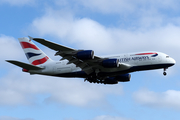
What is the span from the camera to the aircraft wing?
39438 millimetres

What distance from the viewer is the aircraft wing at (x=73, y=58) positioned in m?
39.4

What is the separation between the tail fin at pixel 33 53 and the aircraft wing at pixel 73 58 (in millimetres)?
7229

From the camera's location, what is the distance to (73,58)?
4262 centimetres

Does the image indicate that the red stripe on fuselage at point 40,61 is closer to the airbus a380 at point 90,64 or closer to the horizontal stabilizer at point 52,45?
the airbus a380 at point 90,64

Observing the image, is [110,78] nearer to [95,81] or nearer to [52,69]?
[95,81]

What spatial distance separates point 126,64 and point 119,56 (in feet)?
5.91

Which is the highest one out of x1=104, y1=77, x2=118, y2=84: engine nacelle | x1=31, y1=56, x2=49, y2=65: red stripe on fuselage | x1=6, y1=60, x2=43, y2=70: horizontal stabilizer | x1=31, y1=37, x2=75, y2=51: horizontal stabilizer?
x1=31, y1=37, x2=75, y2=51: horizontal stabilizer

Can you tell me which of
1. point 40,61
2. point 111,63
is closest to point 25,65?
point 40,61

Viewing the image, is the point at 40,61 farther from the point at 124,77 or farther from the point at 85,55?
the point at 124,77

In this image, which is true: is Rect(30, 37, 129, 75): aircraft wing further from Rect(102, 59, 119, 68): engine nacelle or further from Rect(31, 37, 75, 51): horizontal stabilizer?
Rect(102, 59, 119, 68): engine nacelle

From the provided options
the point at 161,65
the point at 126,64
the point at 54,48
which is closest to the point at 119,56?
the point at 126,64

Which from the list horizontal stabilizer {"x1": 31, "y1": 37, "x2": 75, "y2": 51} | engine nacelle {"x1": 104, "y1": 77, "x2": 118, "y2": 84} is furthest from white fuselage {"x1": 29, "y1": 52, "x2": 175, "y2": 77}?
horizontal stabilizer {"x1": 31, "y1": 37, "x2": 75, "y2": 51}

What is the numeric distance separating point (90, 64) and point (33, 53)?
11.4 metres

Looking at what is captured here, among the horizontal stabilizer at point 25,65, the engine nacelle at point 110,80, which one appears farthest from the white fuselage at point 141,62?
the horizontal stabilizer at point 25,65
